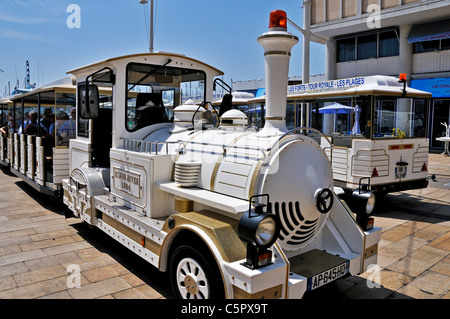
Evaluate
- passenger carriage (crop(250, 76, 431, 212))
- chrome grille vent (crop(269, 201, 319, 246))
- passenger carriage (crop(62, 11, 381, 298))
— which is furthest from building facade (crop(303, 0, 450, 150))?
chrome grille vent (crop(269, 201, 319, 246))

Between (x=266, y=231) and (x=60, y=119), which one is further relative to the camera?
(x=60, y=119)

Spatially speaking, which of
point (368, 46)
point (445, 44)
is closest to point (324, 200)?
point (445, 44)

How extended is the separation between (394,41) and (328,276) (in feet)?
65.2

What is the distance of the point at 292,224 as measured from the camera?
3.61 metres

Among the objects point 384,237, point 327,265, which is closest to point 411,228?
point 384,237

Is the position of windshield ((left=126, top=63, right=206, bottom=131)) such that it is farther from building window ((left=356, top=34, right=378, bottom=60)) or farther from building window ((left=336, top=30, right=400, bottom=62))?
building window ((left=356, top=34, right=378, bottom=60))

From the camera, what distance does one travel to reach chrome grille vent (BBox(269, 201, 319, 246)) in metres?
3.50

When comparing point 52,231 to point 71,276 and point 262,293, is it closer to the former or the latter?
point 71,276

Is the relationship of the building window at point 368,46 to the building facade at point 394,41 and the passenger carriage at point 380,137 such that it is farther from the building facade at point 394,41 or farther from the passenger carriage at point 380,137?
the passenger carriage at point 380,137

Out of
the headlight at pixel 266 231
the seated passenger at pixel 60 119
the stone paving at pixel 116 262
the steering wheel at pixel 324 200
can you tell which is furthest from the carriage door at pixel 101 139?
the headlight at pixel 266 231

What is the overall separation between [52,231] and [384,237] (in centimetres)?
552

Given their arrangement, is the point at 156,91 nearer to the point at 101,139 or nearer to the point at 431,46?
the point at 101,139

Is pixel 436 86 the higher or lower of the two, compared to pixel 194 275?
higher

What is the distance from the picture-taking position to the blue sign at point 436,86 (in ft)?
59.2
